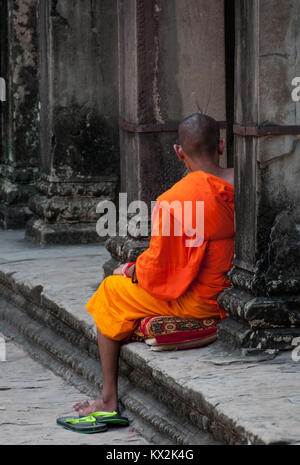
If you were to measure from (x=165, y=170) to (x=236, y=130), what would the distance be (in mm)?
1045

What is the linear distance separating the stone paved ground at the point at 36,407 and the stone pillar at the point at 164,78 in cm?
79

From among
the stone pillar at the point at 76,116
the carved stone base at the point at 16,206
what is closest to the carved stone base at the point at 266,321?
the stone pillar at the point at 76,116

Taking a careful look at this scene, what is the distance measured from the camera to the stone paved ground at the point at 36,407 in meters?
4.00

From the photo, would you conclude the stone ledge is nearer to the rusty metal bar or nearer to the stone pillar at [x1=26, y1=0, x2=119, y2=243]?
the rusty metal bar

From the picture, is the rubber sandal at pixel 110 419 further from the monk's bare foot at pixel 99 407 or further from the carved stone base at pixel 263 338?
the carved stone base at pixel 263 338

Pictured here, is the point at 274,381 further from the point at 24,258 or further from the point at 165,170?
the point at 24,258

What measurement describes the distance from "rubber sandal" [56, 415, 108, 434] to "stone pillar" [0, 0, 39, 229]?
4.10 meters

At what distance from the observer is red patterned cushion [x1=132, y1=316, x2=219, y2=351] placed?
4.17 metres

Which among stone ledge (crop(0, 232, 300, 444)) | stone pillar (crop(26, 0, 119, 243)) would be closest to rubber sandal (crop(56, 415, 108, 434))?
stone ledge (crop(0, 232, 300, 444))

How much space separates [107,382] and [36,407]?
0.41m

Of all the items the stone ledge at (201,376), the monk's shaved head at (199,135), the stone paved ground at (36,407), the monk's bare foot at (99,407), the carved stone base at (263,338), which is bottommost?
the stone paved ground at (36,407)

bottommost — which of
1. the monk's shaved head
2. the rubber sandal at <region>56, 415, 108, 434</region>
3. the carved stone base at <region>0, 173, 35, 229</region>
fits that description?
the rubber sandal at <region>56, 415, 108, 434</region>

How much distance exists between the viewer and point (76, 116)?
7129 millimetres
